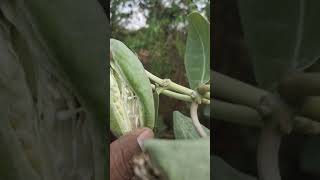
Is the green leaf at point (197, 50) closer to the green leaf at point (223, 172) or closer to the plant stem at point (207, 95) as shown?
the plant stem at point (207, 95)

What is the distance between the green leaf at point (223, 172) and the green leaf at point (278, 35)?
1.7 inches

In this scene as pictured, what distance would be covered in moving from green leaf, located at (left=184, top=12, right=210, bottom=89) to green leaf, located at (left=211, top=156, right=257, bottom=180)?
6.4 inches

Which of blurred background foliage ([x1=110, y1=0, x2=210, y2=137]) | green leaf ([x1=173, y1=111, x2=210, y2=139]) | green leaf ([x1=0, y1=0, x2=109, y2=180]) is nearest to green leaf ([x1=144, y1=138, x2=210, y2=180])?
green leaf ([x1=0, y1=0, x2=109, y2=180])

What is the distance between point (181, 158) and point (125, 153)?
98 millimetres

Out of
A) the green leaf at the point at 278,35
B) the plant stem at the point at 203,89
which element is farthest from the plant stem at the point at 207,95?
the green leaf at the point at 278,35

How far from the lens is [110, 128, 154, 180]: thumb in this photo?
0.28 metres

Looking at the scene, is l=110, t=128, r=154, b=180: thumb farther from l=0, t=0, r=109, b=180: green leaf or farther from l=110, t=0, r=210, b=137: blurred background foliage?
l=110, t=0, r=210, b=137: blurred background foliage

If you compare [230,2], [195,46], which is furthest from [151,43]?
[230,2]

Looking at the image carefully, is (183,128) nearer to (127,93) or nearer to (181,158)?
(127,93)

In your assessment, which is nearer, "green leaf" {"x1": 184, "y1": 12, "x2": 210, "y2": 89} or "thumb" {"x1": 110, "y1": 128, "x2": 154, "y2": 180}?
"thumb" {"x1": 110, "y1": 128, "x2": 154, "y2": 180}

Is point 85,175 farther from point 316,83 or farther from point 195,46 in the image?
point 195,46

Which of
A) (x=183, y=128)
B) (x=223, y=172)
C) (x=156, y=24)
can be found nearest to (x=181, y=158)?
(x=223, y=172)

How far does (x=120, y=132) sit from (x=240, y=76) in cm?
13

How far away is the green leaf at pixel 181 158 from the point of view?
0.19 metres
